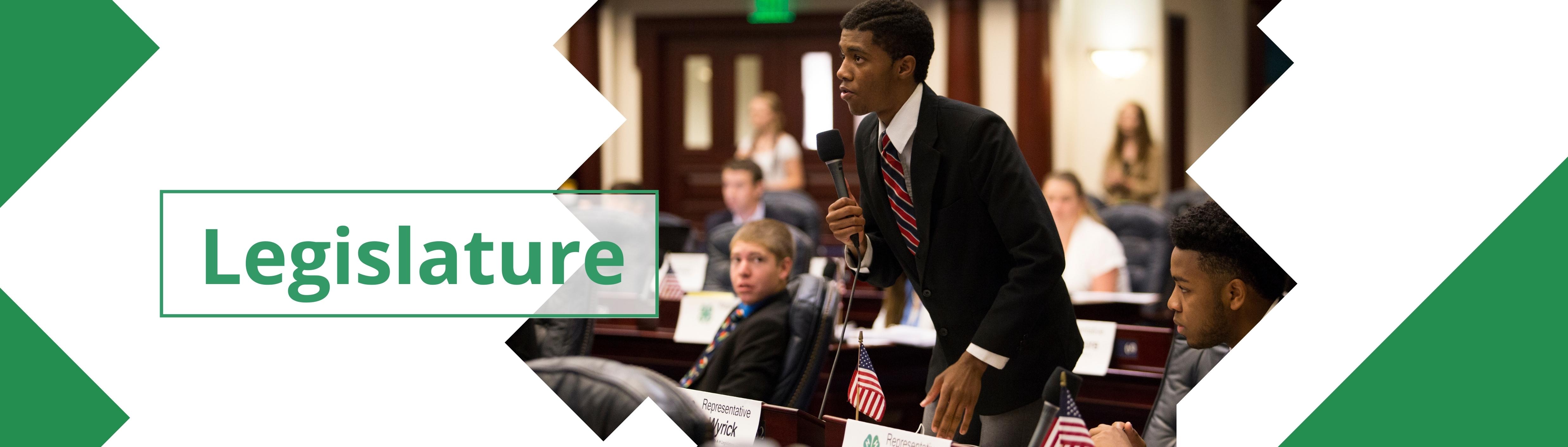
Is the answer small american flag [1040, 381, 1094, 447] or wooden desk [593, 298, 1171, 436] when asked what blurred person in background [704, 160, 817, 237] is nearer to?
wooden desk [593, 298, 1171, 436]

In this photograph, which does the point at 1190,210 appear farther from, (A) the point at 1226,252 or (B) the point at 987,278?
(B) the point at 987,278

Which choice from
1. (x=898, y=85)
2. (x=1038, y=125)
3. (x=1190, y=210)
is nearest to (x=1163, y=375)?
(x=1190, y=210)

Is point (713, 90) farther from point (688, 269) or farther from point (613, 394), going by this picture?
point (613, 394)

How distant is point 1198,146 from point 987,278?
21.8 ft

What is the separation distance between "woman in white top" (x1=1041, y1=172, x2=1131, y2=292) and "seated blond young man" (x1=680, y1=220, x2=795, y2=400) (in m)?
1.57

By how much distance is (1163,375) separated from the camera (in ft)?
8.69

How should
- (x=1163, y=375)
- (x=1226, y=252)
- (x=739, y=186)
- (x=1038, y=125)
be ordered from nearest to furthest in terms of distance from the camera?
1. (x=1226, y=252)
2. (x=1163, y=375)
3. (x=739, y=186)
4. (x=1038, y=125)

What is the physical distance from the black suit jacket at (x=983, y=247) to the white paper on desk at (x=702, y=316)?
1680mm

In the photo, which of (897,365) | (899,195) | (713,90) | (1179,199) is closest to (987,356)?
(899,195)

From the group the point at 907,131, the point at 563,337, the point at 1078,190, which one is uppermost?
the point at 907,131

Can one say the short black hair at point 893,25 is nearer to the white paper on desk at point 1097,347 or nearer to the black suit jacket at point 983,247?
the black suit jacket at point 983,247

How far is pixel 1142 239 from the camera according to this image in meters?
5.09

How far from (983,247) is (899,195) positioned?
161 millimetres

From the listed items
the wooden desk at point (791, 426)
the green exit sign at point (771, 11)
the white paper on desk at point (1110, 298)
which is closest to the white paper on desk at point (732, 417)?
the wooden desk at point (791, 426)
